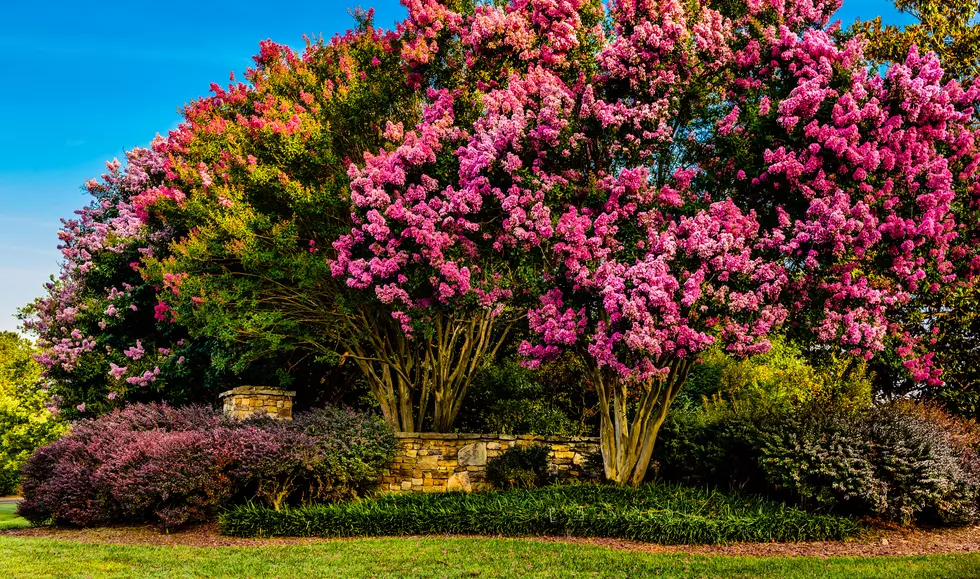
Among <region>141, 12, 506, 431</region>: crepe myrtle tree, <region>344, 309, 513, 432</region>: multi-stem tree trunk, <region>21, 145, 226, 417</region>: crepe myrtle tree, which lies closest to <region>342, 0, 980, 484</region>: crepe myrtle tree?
<region>141, 12, 506, 431</region>: crepe myrtle tree

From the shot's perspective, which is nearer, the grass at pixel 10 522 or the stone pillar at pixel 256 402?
the grass at pixel 10 522

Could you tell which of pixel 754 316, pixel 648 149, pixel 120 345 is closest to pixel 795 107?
pixel 648 149

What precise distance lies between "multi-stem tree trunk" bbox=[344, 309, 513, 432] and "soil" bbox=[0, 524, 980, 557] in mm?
4694

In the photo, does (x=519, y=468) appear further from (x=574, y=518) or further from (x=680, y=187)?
(x=680, y=187)

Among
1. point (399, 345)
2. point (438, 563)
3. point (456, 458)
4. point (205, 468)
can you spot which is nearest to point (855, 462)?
point (438, 563)

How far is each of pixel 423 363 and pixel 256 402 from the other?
3319 mm

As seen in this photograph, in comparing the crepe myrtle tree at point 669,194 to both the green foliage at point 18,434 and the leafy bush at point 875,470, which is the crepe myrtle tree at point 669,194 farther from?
the green foliage at point 18,434

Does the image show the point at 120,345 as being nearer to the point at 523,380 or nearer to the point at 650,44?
the point at 523,380

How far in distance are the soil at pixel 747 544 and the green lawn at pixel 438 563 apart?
1.59 ft

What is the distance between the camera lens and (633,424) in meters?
11.5

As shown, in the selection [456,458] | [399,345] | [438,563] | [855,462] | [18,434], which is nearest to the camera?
[438,563]

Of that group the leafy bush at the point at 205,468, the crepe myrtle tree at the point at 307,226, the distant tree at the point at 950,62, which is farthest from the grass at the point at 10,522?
the distant tree at the point at 950,62

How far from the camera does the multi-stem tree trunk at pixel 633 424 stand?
11266 millimetres

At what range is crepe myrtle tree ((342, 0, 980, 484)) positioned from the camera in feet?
31.3
